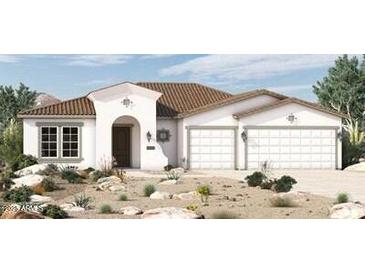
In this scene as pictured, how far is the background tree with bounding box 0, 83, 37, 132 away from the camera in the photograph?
21.6 m

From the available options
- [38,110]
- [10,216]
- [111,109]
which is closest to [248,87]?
[111,109]

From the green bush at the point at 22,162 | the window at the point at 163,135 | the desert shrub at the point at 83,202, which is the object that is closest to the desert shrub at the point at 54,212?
the desert shrub at the point at 83,202

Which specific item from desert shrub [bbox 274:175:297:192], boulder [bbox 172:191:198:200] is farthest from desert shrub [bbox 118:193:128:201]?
desert shrub [bbox 274:175:297:192]

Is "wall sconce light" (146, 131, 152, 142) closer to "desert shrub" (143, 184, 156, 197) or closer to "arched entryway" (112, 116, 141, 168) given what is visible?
"arched entryway" (112, 116, 141, 168)

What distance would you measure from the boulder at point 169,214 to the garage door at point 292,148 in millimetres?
8099

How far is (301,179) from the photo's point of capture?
22.7m

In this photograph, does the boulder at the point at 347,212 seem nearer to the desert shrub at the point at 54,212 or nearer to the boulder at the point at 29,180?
the desert shrub at the point at 54,212

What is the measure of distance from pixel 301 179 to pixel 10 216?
10.4 metres

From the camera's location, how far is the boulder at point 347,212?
16266mm

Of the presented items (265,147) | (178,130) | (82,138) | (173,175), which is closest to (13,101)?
(82,138)

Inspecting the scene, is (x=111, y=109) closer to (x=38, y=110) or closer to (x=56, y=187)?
(x=38, y=110)

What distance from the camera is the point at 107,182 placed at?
21.2 meters

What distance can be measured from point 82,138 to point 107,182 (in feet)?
16.4
